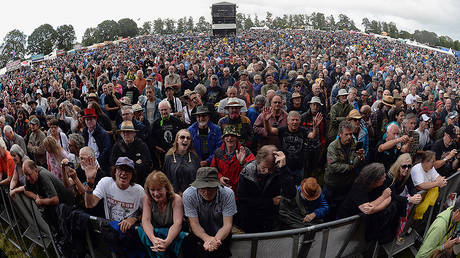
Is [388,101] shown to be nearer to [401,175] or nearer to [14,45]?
[401,175]

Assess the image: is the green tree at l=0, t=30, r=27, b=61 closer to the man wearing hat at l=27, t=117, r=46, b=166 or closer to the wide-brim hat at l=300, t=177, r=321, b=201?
the man wearing hat at l=27, t=117, r=46, b=166

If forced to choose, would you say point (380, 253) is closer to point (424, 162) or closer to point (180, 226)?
point (424, 162)

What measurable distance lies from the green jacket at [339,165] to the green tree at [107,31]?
8572 centimetres

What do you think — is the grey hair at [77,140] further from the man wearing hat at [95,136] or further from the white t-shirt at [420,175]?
the white t-shirt at [420,175]

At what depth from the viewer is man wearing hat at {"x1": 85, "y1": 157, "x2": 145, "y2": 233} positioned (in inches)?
122

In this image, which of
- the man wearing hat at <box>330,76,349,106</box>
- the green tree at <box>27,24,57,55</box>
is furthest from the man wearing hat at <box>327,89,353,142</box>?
the green tree at <box>27,24,57,55</box>

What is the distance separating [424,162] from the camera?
153 inches

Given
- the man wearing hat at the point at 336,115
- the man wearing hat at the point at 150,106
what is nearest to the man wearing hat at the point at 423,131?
the man wearing hat at the point at 336,115

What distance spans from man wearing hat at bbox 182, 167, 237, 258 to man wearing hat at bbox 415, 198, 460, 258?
2.28m

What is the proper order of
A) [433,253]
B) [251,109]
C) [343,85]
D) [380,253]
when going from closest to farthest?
[433,253], [380,253], [251,109], [343,85]

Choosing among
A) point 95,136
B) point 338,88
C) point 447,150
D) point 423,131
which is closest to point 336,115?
point 423,131

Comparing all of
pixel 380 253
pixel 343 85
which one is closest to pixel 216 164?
pixel 380 253

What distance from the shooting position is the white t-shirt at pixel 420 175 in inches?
151

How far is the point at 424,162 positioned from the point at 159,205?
3.42 m
